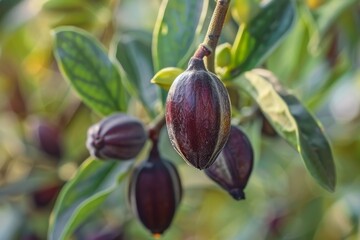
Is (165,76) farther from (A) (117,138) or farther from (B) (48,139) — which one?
(B) (48,139)

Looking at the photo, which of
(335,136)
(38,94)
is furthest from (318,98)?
(38,94)

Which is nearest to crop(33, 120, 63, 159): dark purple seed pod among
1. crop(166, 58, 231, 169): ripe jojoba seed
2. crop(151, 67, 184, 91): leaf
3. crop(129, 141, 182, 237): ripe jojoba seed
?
crop(129, 141, 182, 237): ripe jojoba seed

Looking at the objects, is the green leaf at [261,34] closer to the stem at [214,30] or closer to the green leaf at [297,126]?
the green leaf at [297,126]

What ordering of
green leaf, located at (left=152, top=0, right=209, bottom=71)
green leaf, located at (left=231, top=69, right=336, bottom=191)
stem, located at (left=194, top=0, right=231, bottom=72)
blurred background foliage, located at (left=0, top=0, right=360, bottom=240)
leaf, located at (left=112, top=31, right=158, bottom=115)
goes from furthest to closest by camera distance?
1. blurred background foliage, located at (left=0, top=0, right=360, bottom=240)
2. leaf, located at (left=112, top=31, right=158, bottom=115)
3. green leaf, located at (left=152, top=0, right=209, bottom=71)
4. green leaf, located at (left=231, top=69, right=336, bottom=191)
5. stem, located at (left=194, top=0, right=231, bottom=72)

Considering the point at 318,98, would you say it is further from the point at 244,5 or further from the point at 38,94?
the point at 38,94

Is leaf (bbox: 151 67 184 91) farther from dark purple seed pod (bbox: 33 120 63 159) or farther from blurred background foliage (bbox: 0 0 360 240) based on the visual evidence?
dark purple seed pod (bbox: 33 120 63 159)

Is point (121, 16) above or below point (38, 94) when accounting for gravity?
above

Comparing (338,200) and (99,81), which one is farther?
(338,200)
